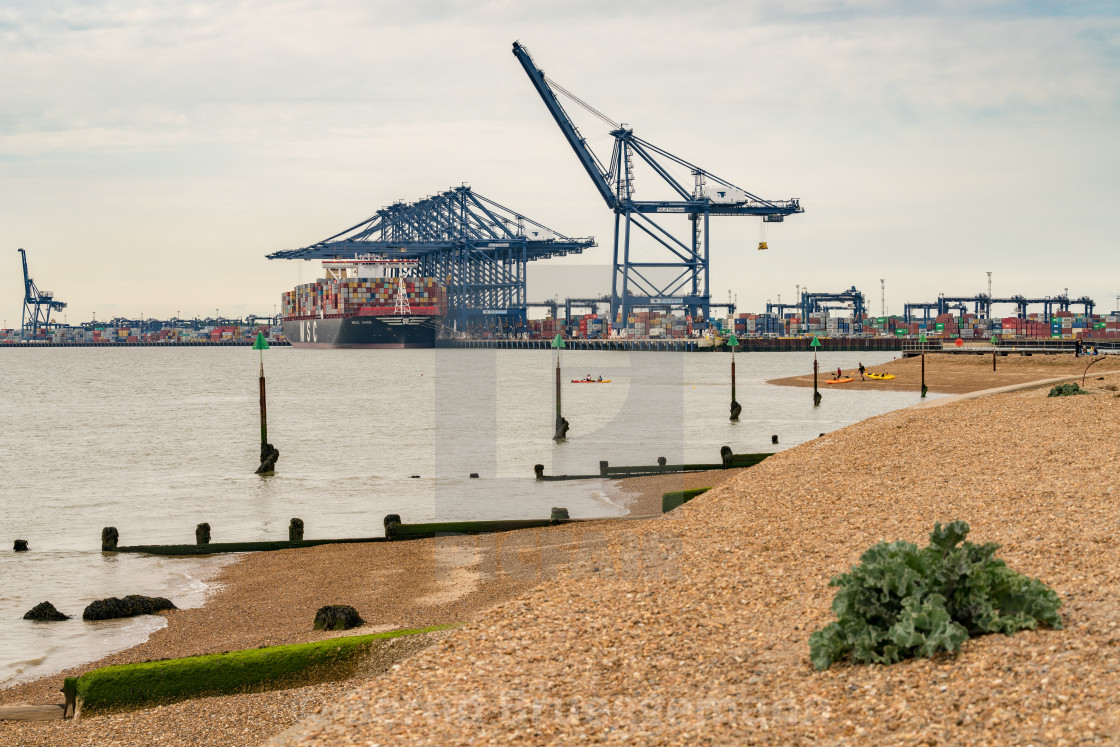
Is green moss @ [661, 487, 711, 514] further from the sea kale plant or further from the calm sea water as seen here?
the sea kale plant

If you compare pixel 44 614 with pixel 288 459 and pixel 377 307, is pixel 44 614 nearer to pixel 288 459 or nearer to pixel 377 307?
pixel 288 459

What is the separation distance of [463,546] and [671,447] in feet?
74.7

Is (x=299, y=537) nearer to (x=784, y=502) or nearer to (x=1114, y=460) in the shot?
(x=784, y=502)

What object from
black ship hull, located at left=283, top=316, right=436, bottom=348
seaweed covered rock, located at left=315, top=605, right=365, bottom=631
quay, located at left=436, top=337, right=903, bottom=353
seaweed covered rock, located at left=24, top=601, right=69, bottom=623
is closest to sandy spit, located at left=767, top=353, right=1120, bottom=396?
seaweed covered rock, located at left=315, top=605, right=365, bottom=631

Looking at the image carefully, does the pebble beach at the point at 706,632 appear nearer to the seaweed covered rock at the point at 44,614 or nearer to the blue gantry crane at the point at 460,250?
the seaweed covered rock at the point at 44,614

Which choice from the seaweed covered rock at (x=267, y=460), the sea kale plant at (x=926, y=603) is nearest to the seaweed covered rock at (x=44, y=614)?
the sea kale plant at (x=926, y=603)

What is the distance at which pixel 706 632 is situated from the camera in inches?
328

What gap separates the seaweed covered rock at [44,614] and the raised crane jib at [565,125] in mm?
106564

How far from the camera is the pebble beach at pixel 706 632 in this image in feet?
20.7

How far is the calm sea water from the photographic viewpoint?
18.4 metres

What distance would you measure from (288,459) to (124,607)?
26.0m

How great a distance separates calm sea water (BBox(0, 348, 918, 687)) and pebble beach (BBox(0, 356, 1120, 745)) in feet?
7.99

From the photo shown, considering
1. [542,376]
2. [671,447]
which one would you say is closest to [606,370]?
[542,376]

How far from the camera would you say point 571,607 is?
9383 millimetres
